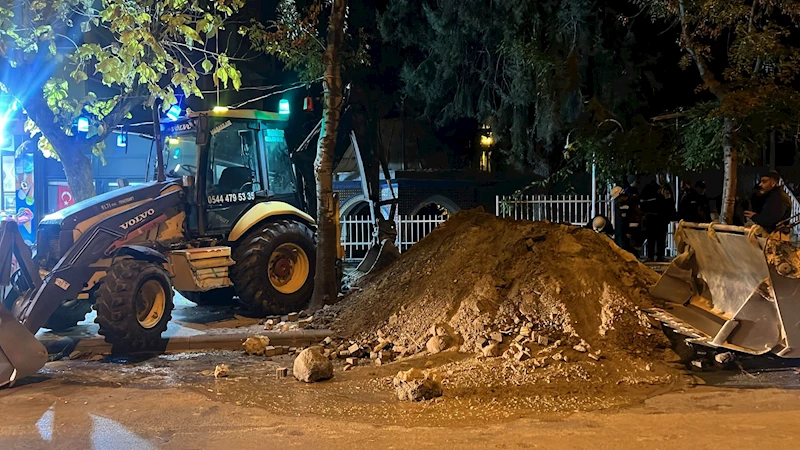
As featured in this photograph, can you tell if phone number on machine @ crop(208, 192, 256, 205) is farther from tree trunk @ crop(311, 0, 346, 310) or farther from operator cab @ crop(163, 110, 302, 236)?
tree trunk @ crop(311, 0, 346, 310)

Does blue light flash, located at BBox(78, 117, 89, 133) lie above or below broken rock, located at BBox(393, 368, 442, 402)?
above

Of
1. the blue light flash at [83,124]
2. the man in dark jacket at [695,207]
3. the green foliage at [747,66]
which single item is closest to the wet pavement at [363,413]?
the blue light flash at [83,124]

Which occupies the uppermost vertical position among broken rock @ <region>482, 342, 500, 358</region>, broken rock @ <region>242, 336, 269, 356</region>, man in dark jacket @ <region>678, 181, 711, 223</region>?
man in dark jacket @ <region>678, 181, 711, 223</region>

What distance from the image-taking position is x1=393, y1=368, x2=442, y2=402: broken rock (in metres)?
6.31

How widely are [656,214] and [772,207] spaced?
3.56 meters

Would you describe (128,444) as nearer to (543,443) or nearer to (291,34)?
(543,443)

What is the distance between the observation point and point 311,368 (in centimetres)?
705

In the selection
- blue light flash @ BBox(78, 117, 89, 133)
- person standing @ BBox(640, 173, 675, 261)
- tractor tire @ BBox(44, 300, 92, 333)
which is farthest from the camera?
person standing @ BBox(640, 173, 675, 261)

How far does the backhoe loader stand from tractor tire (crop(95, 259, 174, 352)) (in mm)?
13

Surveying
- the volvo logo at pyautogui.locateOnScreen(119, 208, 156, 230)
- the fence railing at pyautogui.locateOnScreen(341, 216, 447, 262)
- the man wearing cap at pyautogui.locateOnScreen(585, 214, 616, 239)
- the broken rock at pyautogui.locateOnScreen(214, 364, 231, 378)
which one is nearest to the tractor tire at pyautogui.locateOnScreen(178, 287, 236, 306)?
the volvo logo at pyautogui.locateOnScreen(119, 208, 156, 230)

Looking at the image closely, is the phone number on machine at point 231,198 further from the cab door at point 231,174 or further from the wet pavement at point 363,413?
the wet pavement at point 363,413

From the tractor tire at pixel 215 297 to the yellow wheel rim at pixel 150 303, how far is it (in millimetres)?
2855

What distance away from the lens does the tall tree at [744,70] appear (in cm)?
1184

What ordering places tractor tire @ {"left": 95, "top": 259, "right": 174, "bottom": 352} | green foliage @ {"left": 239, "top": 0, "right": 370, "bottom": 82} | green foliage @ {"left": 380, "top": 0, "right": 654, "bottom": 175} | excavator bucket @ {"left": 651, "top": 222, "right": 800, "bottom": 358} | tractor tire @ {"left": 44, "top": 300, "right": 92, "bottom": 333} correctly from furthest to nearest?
1. green foliage @ {"left": 380, "top": 0, "right": 654, "bottom": 175}
2. green foliage @ {"left": 239, "top": 0, "right": 370, "bottom": 82}
3. tractor tire @ {"left": 44, "top": 300, "right": 92, "bottom": 333}
4. tractor tire @ {"left": 95, "top": 259, "right": 174, "bottom": 352}
5. excavator bucket @ {"left": 651, "top": 222, "right": 800, "bottom": 358}
